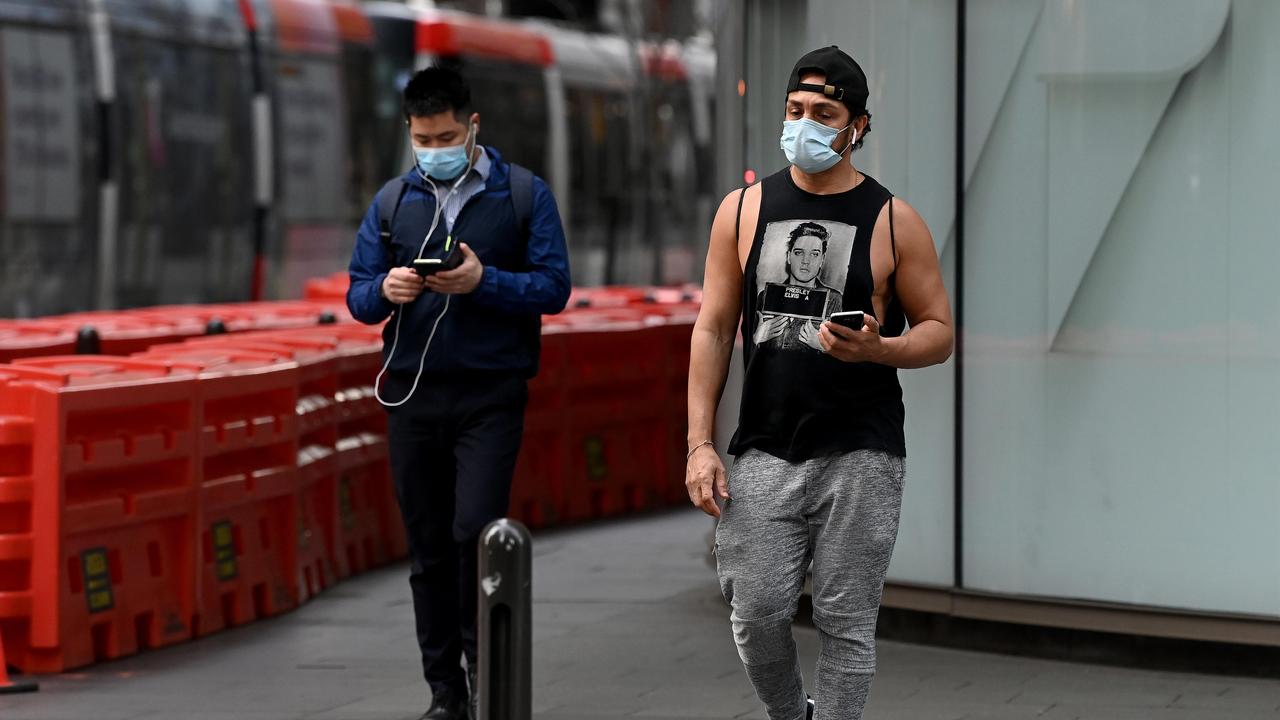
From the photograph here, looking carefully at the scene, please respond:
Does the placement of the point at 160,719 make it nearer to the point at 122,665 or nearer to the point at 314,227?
the point at 122,665

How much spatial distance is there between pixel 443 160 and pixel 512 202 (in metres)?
0.26

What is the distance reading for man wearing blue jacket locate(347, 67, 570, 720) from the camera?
238 inches

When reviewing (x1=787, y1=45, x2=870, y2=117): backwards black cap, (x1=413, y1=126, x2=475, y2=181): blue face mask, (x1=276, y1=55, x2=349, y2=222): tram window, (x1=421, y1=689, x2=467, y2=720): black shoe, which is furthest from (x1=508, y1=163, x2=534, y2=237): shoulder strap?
(x1=276, y1=55, x2=349, y2=222): tram window

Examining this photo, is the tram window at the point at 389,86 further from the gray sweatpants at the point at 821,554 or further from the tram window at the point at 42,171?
the gray sweatpants at the point at 821,554

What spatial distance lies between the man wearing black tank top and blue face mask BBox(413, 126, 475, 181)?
62.1 inches

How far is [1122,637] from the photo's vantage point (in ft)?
23.1

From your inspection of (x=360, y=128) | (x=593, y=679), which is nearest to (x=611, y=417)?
(x=593, y=679)

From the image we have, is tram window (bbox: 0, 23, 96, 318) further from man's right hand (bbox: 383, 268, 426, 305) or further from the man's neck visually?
the man's neck

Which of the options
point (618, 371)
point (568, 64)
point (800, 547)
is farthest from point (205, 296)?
point (800, 547)

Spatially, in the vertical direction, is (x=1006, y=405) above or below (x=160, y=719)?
above

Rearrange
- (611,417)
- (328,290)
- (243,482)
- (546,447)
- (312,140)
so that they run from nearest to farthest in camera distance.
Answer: (243,482) < (546,447) < (611,417) < (328,290) < (312,140)

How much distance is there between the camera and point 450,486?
6.19 meters

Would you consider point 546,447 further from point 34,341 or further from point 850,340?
point 850,340

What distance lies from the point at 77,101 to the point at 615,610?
1176 centimetres
